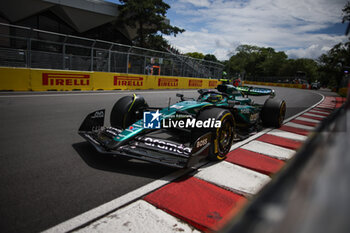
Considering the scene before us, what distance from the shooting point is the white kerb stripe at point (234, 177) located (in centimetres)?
273

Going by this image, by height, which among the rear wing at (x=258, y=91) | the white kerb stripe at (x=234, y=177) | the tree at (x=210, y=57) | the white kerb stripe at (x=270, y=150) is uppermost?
the tree at (x=210, y=57)

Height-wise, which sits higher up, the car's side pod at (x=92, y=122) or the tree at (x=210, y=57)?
the tree at (x=210, y=57)

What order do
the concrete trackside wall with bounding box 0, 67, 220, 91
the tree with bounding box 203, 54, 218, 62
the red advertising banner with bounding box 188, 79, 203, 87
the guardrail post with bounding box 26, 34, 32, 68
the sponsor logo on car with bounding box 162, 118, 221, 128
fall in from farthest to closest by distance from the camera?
the tree with bounding box 203, 54, 218, 62
the red advertising banner with bounding box 188, 79, 203, 87
the guardrail post with bounding box 26, 34, 32, 68
the concrete trackside wall with bounding box 0, 67, 220, 91
the sponsor logo on car with bounding box 162, 118, 221, 128

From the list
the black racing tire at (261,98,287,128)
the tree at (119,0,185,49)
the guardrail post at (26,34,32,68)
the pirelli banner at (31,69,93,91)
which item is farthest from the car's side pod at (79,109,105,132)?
the tree at (119,0,185,49)

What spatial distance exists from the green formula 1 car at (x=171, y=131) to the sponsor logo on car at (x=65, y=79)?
7829 mm

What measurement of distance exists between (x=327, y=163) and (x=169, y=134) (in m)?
4.34

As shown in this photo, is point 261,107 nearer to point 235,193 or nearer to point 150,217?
point 235,193

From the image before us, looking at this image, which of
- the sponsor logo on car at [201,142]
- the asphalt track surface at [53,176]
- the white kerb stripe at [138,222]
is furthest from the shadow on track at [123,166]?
the white kerb stripe at [138,222]

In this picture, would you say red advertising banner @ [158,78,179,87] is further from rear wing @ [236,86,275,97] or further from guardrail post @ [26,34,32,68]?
rear wing @ [236,86,275,97]

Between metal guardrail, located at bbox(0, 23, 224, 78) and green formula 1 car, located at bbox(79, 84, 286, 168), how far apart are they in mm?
8416

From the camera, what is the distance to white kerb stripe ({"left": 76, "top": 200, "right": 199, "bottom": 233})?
1902 millimetres

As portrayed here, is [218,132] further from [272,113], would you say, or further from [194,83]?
[194,83]

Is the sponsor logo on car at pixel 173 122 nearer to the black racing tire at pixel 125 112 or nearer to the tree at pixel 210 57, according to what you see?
the black racing tire at pixel 125 112

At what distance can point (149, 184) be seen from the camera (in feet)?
8.82
